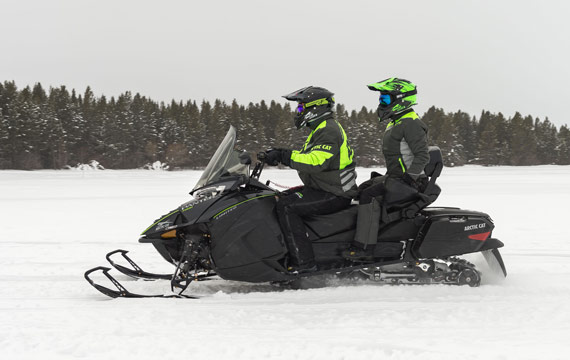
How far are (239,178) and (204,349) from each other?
→ 179 cm

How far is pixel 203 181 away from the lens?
439 cm

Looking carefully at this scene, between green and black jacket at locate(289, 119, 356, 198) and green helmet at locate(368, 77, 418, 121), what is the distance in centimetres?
60

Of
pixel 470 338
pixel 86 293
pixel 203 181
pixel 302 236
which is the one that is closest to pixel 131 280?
pixel 86 293

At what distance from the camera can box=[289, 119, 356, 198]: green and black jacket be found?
413 centimetres

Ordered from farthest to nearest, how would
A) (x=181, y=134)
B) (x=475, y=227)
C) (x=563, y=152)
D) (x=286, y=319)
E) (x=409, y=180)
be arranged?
(x=563, y=152) < (x=181, y=134) < (x=475, y=227) < (x=409, y=180) < (x=286, y=319)

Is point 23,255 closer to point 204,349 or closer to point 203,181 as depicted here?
point 203,181

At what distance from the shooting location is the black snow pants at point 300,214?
4.31m

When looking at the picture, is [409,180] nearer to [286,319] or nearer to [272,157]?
[272,157]

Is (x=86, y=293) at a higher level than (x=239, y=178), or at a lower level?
lower

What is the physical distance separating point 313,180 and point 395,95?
114 centimetres

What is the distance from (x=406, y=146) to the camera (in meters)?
4.39

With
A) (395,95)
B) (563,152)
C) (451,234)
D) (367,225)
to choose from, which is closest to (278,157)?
(367,225)

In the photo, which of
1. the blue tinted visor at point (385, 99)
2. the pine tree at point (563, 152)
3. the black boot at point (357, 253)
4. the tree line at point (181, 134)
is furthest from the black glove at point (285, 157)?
the pine tree at point (563, 152)

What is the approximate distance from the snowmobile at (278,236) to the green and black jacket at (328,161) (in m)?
0.29
